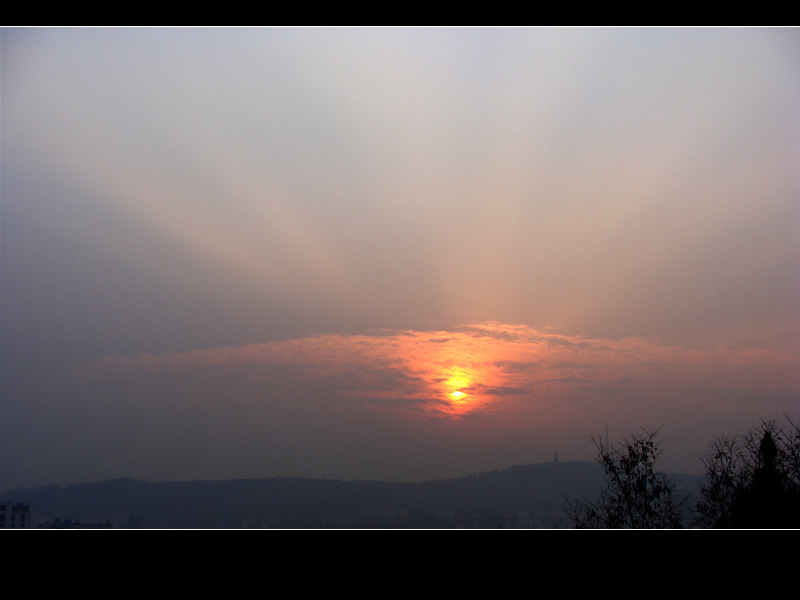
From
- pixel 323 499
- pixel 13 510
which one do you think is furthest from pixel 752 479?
pixel 13 510

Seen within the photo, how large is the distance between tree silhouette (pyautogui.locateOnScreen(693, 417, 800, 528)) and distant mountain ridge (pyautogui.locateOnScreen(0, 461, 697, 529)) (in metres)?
1.96

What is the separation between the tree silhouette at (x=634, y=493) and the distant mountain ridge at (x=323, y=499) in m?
1.03

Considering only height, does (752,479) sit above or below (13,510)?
above

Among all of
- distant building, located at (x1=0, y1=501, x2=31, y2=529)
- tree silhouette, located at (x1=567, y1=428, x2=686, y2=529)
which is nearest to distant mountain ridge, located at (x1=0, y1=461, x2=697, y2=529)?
distant building, located at (x1=0, y1=501, x2=31, y2=529)

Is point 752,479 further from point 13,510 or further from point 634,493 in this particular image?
point 13,510

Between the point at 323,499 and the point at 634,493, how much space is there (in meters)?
5.86

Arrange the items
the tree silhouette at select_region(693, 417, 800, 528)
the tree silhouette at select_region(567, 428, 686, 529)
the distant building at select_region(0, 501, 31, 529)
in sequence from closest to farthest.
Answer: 1. the tree silhouette at select_region(693, 417, 800, 528)
2. the tree silhouette at select_region(567, 428, 686, 529)
3. the distant building at select_region(0, 501, 31, 529)

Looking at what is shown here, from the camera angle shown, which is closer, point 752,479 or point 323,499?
point 752,479

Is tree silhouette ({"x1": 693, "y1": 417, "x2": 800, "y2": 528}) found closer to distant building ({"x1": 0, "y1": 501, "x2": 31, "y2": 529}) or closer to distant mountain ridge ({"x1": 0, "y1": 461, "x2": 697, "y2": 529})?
distant mountain ridge ({"x1": 0, "y1": 461, "x2": 697, "y2": 529})

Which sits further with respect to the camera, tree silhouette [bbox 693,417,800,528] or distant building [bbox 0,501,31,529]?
distant building [bbox 0,501,31,529]

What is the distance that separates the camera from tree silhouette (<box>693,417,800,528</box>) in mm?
8852

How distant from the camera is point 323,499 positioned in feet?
Answer: 42.4
